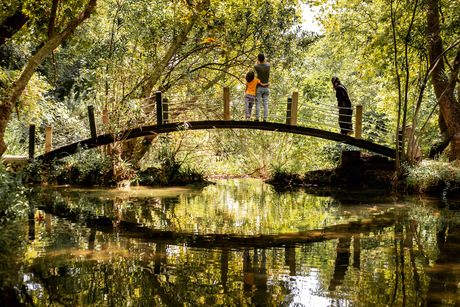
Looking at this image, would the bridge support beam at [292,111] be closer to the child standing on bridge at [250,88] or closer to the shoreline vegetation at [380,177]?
the child standing on bridge at [250,88]

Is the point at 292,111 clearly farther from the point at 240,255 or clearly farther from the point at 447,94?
the point at 240,255

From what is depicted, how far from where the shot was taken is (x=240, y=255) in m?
4.04

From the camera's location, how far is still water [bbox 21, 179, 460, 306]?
2.94 m

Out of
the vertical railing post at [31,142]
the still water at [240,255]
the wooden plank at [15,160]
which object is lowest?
the still water at [240,255]

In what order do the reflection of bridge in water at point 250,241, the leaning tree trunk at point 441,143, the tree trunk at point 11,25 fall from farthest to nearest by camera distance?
the leaning tree trunk at point 441,143 → the tree trunk at point 11,25 → the reflection of bridge in water at point 250,241

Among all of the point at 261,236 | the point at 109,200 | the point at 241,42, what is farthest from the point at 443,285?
the point at 241,42

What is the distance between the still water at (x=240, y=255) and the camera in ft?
9.63

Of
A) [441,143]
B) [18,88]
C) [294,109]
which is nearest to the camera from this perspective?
[18,88]

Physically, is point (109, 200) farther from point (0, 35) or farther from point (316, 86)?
point (316, 86)

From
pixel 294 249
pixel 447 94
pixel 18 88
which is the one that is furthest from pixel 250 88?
pixel 294 249

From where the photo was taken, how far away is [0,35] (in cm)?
760

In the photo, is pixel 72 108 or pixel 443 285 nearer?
pixel 443 285

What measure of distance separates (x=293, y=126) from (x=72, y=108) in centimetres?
1431

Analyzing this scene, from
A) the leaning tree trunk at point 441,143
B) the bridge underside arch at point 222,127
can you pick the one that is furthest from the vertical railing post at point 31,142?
the leaning tree trunk at point 441,143
